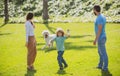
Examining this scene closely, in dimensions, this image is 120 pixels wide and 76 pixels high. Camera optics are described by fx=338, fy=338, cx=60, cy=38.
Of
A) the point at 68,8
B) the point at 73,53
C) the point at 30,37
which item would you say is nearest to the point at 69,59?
the point at 73,53

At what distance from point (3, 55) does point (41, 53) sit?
2.25 meters

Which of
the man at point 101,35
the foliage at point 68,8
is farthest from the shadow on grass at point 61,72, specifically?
the foliage at point 68,8

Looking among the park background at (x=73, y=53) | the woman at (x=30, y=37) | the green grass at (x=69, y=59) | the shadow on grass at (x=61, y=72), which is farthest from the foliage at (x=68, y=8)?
the shadow on grass at (x=61, y=72)

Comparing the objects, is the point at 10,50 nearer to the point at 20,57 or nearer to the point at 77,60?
the point at 20,57

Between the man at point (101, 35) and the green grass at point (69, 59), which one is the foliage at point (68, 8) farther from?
the man at point (101, 35)

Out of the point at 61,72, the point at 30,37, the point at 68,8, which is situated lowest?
the point at 61,72

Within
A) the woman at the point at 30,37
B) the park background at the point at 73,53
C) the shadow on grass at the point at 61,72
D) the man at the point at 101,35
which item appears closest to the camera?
the man at the point at 101,35

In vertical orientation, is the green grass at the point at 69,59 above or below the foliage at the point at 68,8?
below

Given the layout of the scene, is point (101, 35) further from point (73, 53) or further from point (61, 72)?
point (73, 53)

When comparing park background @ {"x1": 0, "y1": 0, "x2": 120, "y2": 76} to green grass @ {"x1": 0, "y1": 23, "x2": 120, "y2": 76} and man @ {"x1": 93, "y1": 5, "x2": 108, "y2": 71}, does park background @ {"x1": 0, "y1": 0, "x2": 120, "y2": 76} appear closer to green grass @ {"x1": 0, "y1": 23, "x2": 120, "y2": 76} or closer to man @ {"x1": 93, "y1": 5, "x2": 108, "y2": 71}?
green grass @ {"x1": 0, "y1": 23, "x2": 120, "y2": 76}

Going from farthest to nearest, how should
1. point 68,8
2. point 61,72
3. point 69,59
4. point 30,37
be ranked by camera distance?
1. point 68,8
2. point 69,59
3. point 30,37
4. point 61,72

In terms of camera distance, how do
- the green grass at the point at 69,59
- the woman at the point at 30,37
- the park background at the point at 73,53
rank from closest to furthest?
1. the green grass at the point at 69,59
2. the park background at the point at 73,53
3. the woman at the point at 30,37

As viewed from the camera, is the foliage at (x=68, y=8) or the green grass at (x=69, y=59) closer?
the green grass at (x=69, y=59)

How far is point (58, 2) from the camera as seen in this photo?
5028 cm
